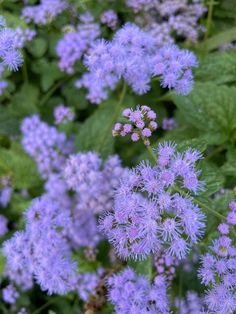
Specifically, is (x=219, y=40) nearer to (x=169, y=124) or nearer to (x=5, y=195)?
(x=169, y=124)

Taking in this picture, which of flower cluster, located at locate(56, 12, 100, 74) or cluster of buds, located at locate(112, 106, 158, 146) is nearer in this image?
cluster of buds, located at locate(112, 106, 158, 146)

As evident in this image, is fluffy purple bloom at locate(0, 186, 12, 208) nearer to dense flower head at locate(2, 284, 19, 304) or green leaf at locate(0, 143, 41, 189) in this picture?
green leaf at locate(0, 143, 41, 189)

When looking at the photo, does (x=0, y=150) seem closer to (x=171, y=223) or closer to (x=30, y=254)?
(x=30, y=254)

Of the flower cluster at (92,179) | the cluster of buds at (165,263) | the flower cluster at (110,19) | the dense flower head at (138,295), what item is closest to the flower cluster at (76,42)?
the flower cluster at (110,19)

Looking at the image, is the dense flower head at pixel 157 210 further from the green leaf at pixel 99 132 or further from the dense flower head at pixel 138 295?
the green leaf at pixel 99 132

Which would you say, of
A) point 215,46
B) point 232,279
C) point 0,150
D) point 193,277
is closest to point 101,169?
point 0,150

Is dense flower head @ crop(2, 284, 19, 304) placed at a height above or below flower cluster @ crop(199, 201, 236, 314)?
below

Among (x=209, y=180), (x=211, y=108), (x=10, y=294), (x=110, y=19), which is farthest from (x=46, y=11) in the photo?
(x=10, y=294)

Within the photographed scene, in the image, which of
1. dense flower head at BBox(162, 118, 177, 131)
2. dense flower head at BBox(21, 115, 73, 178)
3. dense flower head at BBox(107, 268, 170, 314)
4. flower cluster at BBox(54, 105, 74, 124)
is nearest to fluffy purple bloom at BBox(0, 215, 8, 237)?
dense flower head at BBox(21, 115, 73, 178)
